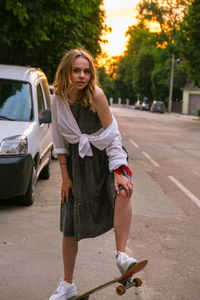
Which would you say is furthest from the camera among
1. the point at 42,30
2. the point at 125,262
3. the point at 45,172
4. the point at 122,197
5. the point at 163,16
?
the point at 163,16

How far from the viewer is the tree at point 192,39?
3168 cm

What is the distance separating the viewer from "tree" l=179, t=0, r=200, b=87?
31.7 metres

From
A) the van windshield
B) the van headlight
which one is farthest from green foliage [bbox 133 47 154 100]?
the van headlight

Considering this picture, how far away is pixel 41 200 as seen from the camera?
6.99 meters

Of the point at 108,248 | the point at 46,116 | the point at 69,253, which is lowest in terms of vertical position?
the point at 108,248

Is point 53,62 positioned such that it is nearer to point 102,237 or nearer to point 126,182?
point 102,237

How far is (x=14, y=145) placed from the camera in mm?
5930

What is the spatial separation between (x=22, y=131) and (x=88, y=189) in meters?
3.18

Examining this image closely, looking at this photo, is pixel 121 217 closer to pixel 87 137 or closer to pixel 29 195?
pixel 87 137

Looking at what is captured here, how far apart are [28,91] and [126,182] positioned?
4513mm

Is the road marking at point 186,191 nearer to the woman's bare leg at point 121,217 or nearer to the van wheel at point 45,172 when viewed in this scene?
the van wheel at point 45,172

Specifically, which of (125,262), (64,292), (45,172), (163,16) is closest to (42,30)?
(45,172)

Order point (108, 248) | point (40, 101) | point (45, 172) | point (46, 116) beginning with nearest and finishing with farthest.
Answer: point (108, 248)
point (46, 116)
point (40, 101)
point (45, 172)

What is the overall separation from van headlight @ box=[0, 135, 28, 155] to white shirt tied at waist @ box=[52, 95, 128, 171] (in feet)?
9.13
